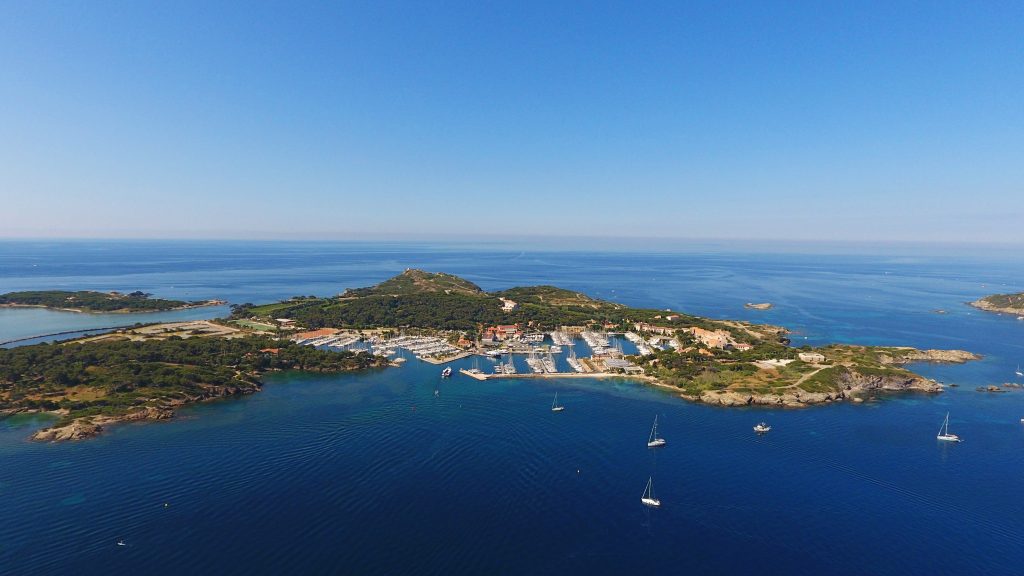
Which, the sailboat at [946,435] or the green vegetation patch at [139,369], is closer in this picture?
the sailboat at [946,435]

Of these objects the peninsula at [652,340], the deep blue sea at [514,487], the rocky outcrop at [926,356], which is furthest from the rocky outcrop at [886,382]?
the rocky outcrop at [926,356]

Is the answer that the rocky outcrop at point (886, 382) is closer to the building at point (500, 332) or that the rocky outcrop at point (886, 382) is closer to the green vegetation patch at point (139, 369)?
the building at point (500, 332)

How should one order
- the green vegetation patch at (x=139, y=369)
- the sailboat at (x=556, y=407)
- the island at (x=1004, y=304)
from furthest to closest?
the island at (x=1004, y=304), the sailboat at (x=556, y=407), the green vegetation patch at (x=139, y=369)

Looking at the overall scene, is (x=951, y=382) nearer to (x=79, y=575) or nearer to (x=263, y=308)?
(x=79, y=575)

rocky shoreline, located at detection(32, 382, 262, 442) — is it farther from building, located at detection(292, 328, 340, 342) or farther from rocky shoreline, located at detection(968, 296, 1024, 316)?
rocky shoreline, located at detection(968, 296, 1024, 316)

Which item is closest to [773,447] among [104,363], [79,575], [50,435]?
[79,575]

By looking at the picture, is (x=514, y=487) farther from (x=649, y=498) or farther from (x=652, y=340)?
(x=652, y=340)

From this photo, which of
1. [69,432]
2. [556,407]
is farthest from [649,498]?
[69,432]
